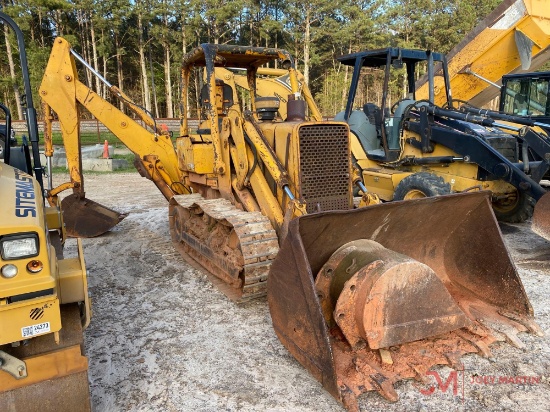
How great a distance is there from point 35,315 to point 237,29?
144ft

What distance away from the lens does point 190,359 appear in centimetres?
337

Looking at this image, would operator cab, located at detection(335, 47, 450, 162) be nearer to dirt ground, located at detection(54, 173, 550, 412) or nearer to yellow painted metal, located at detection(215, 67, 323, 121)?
yellow painted metal, located at detection(215, 67, 323, 121)

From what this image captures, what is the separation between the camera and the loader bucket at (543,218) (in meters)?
5.33

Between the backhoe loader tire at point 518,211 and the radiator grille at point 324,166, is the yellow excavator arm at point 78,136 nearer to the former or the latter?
the radiator grille at point 324,166

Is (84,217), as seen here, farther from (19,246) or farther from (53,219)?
(19,246)

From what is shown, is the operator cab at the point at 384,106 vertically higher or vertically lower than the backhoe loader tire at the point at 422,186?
higher

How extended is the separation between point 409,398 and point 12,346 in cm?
230

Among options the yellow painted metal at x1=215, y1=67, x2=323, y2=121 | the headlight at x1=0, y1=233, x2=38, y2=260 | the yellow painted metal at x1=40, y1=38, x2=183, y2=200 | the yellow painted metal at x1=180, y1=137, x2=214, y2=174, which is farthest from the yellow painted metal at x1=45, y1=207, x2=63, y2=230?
the yellow painted metal at x1=215, y1=67, x2=323, y2=121

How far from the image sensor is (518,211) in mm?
7156

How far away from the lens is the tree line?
37.5 metres

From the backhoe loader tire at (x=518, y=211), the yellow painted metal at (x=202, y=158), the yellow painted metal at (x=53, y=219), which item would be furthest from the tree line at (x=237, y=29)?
the yellow painted metal at (x=53, y=219)

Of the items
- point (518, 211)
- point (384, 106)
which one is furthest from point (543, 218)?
point (384, 106)

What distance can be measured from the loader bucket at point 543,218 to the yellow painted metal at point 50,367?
513 cm

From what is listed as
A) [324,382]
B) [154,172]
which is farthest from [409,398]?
[154,172]
